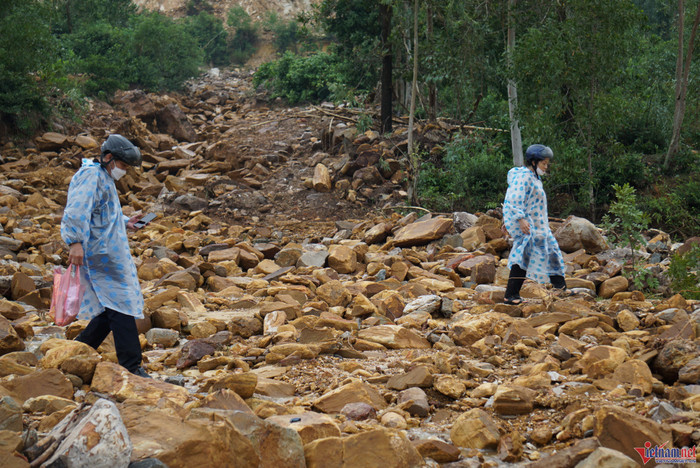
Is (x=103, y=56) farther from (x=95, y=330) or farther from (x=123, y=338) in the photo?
(x=123, y=338)

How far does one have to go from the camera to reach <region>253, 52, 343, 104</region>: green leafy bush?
21578 mm

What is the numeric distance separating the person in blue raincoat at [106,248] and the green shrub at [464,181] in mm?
7945

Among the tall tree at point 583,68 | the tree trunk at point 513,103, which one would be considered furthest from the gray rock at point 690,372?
the tree trunk at point 513,103

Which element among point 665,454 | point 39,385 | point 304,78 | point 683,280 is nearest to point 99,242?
point 39,385

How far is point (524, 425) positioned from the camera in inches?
131

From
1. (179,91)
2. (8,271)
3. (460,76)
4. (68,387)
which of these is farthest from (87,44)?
(68,387)

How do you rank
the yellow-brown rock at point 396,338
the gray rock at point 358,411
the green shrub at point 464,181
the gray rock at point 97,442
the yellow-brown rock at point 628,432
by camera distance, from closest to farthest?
the gray rock at point 97,442
the yellow-brown rock at point 628,432
the gray rock at point 358,411
the yellow-brown rock at point 396,338
the green shrub at point 464,181

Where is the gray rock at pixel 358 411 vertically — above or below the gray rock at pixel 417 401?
above

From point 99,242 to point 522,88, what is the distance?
8.59m

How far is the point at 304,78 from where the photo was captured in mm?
22391

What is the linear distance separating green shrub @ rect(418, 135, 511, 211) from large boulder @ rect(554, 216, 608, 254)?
2.71 meters

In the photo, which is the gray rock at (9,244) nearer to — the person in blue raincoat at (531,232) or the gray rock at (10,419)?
the gray rock at (10,419)

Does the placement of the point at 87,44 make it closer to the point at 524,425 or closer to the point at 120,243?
the point at 120,243

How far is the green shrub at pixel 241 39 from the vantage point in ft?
131
